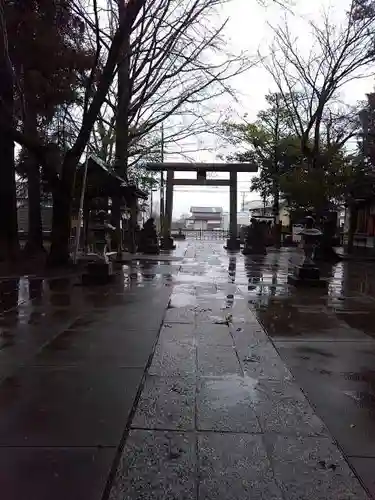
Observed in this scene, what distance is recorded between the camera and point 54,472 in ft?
9.56

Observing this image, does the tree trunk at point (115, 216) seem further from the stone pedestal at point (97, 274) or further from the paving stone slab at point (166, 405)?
the paving stone slab at point (166, 405)

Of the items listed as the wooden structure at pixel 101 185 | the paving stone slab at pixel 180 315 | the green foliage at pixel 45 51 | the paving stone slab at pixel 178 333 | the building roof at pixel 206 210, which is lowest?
the paving stone slab at pixel 178 333

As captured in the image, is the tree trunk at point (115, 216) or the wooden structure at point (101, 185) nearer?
the wooden structure at point (101, 185)

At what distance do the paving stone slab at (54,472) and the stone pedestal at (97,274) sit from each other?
25.5 ft

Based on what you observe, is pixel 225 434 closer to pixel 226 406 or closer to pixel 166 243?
pixel 226 406

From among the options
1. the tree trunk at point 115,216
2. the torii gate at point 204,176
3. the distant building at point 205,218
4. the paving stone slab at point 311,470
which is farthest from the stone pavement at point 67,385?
the distant building at point 205,218

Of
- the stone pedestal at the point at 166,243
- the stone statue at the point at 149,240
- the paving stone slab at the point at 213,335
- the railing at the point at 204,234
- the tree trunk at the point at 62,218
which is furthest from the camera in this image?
the railing at the point at 204,234

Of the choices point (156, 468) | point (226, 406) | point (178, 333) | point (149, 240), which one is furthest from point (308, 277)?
point (149, 240)

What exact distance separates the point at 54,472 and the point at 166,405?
1216 mm

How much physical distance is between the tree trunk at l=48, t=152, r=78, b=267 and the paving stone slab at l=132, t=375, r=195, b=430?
30.7 ft

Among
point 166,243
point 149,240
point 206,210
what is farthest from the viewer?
point 206,210

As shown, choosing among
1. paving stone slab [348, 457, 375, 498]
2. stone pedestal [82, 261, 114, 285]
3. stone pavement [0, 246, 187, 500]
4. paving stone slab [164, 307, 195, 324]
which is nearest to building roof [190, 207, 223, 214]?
stone pedestal [82, 261, 114, 285]

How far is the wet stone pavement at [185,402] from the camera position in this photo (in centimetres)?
288

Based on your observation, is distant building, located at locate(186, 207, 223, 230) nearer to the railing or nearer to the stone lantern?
the railing
